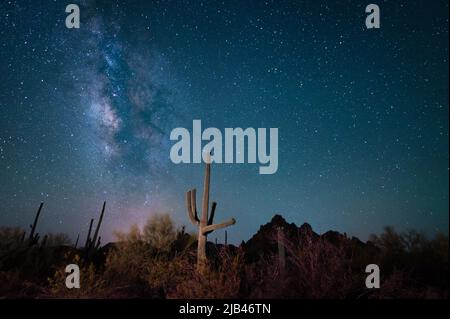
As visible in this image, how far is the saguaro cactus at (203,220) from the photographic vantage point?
8578 mm

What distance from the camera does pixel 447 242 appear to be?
880 cm

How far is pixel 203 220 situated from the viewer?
9.14 meters

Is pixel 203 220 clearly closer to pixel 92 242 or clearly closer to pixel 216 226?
pixel 216 226

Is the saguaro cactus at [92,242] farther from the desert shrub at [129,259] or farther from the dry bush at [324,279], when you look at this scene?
the dry bush at [324,279]

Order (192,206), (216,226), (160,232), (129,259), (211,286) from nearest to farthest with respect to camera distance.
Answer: (211,286), (216,226), (192,206), (129,259), (160,232)

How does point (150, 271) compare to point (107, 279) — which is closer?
point (107, 279)

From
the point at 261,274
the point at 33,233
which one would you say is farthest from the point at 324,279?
the point at 33,233

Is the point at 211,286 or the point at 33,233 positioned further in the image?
the point at 33,233

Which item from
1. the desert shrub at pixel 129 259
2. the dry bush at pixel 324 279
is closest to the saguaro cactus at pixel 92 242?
the desert shrub at pixel 129 259

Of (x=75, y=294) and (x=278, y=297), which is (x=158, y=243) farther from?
(x=278, y=297)

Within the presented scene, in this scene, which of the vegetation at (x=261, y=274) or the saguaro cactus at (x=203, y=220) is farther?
the saguaro cactus at (x=203, y=220)
